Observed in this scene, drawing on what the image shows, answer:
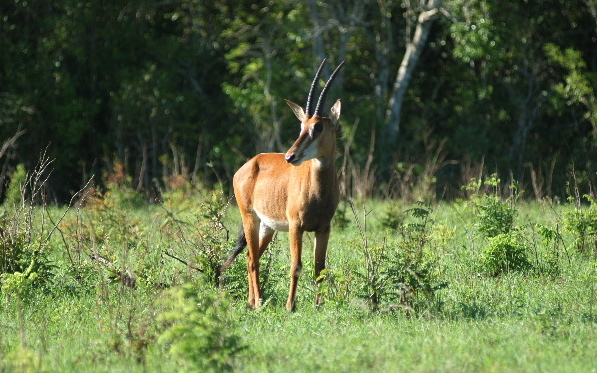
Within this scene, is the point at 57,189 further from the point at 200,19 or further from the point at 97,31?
the point at 200,19

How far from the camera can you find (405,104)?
27516 mm

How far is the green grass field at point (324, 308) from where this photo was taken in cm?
634

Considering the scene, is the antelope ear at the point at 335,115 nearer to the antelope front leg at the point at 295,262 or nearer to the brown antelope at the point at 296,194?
the brown antelope at the point at 296,194

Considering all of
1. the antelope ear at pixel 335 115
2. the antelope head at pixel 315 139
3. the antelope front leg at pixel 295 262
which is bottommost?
the antelope front leg at pixel 295 262

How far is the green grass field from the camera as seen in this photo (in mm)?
6344

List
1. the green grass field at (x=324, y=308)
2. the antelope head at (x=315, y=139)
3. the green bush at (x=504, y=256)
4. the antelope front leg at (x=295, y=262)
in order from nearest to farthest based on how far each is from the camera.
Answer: the green grass field at (x=324, y=308), the antelope head at (x=315, y=139), the antelope front leg at (x=295, y=262), the green bush at (x=504, y=256)

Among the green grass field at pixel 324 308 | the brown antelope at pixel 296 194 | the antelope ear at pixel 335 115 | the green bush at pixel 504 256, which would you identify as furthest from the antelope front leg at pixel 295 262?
the green bush at pixel 504 256

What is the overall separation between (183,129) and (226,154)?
5.18 feet

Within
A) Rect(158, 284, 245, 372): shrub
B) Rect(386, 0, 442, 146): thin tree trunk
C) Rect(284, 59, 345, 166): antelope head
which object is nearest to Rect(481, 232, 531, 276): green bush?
Rect(284, 59, 345, 166): antelope head

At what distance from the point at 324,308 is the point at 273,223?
1106 mm

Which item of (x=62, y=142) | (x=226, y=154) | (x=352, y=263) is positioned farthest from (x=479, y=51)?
(x=352, y=263)

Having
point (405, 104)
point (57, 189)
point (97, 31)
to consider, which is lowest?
point (57, 189)

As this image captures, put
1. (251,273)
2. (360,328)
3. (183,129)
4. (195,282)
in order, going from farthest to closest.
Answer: (183,129) < (251,273) < (195,282) < (360,328)

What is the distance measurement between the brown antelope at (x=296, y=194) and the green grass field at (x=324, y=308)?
0.21 m
